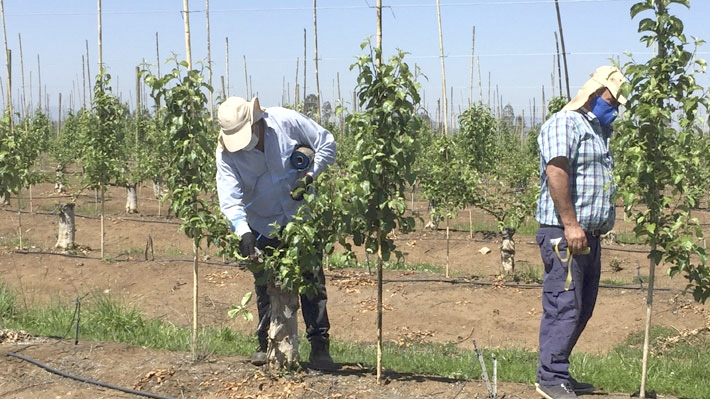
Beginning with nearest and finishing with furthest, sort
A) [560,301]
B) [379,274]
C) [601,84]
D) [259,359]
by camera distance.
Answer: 1. [560,301]
2. [601,84]
3. [379,274]
4. [259,359]

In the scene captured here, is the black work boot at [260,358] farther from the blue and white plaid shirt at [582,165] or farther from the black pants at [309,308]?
the blue and white plaid shirt at [582,165]

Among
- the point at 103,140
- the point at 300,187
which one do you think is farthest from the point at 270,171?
the point at 103,140

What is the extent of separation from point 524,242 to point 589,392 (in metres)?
8.86

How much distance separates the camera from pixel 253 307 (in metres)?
8.76

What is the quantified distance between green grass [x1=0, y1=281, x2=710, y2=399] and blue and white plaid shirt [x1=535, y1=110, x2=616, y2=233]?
3.64 feet

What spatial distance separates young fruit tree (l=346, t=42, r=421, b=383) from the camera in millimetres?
4332

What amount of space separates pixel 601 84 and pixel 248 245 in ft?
7.63

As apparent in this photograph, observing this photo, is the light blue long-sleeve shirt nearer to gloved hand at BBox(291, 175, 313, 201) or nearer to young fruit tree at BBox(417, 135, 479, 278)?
gloved hand at BBox(291, 175, 313, 201)

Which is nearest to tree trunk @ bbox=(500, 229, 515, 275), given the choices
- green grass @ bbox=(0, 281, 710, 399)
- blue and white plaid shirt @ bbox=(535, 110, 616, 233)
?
green grass @ bbox=(0, 281, 710, 399)

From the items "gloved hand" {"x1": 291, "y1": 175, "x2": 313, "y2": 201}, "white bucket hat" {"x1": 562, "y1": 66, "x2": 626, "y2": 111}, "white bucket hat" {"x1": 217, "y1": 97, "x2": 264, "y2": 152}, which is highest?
"white bucket hat" {"x1": 562, "y1": 66, "x2": 626, "y2": 111}

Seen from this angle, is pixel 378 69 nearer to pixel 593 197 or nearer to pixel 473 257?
pixel 593 197

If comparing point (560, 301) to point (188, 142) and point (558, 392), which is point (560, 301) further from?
point (188, 142)

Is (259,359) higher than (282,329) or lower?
lower

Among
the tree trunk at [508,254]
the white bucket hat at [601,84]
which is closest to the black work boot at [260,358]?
the white bucket hat at [601,84]
